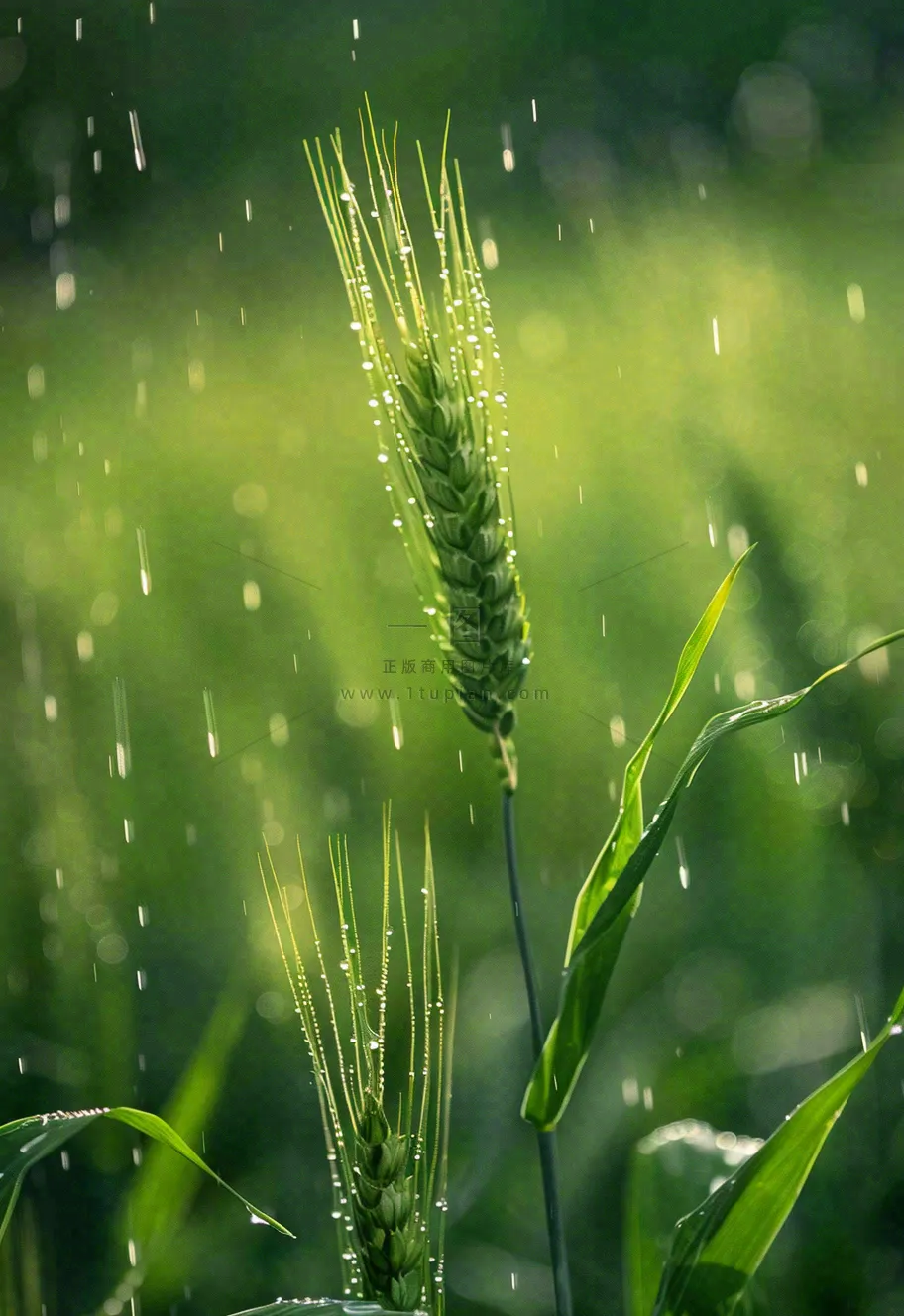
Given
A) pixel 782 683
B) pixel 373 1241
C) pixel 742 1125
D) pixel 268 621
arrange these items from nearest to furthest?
pixel 373 1241
pixel 742 1125
pixel 782 683
pixel 268 621

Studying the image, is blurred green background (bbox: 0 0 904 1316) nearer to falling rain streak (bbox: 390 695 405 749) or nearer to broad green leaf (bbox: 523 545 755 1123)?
falling rain streak (bbox: 390 695 405 749)

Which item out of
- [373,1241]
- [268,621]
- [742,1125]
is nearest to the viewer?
[373,1241]

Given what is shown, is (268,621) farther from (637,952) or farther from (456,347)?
(456,347)

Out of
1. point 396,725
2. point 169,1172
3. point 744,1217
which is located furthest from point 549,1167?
point 396,725

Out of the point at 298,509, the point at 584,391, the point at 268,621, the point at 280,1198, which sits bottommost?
the point at 280,1198

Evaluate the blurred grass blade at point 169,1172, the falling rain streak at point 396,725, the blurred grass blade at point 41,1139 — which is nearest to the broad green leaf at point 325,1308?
the blurred grass blade at point 41,1139

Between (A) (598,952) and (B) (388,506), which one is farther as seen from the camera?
(B) (388,506)

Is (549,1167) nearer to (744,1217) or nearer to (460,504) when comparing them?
(744,1217)

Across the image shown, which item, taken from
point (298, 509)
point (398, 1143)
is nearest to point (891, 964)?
point (398, 1143)
